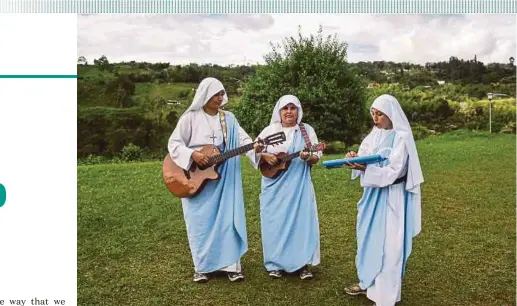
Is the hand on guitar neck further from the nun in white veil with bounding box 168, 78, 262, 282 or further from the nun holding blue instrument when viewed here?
the nun holding blue instrument

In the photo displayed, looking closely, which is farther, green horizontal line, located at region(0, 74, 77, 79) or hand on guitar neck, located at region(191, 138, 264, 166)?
green horizontal line, located at region(0, 74, 77, 79)

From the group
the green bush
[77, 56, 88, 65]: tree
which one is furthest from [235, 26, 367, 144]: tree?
[77, 56, 88, 65]: tree

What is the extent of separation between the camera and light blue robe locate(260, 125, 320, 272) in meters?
4.12

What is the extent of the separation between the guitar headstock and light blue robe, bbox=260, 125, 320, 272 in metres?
0.18

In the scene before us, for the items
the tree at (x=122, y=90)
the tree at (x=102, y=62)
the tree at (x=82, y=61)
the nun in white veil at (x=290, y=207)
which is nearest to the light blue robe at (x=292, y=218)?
the nun in white veil at (x=290, y=207)

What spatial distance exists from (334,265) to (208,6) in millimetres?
1966

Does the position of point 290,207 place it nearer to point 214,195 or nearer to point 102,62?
point 214,195

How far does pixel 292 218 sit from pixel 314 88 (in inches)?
34.4

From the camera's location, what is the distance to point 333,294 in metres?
4.06

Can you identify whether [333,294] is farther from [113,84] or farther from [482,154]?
[113,84]

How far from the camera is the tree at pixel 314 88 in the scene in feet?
13.9

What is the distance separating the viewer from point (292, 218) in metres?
4.14

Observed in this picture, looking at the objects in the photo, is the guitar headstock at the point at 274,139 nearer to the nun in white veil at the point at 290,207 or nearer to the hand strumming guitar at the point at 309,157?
the nun in white veil at the point at 290,207

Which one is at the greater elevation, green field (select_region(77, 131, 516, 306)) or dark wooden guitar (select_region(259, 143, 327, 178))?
dark wooden guitar (select_region(259, 143, 327, 178))
